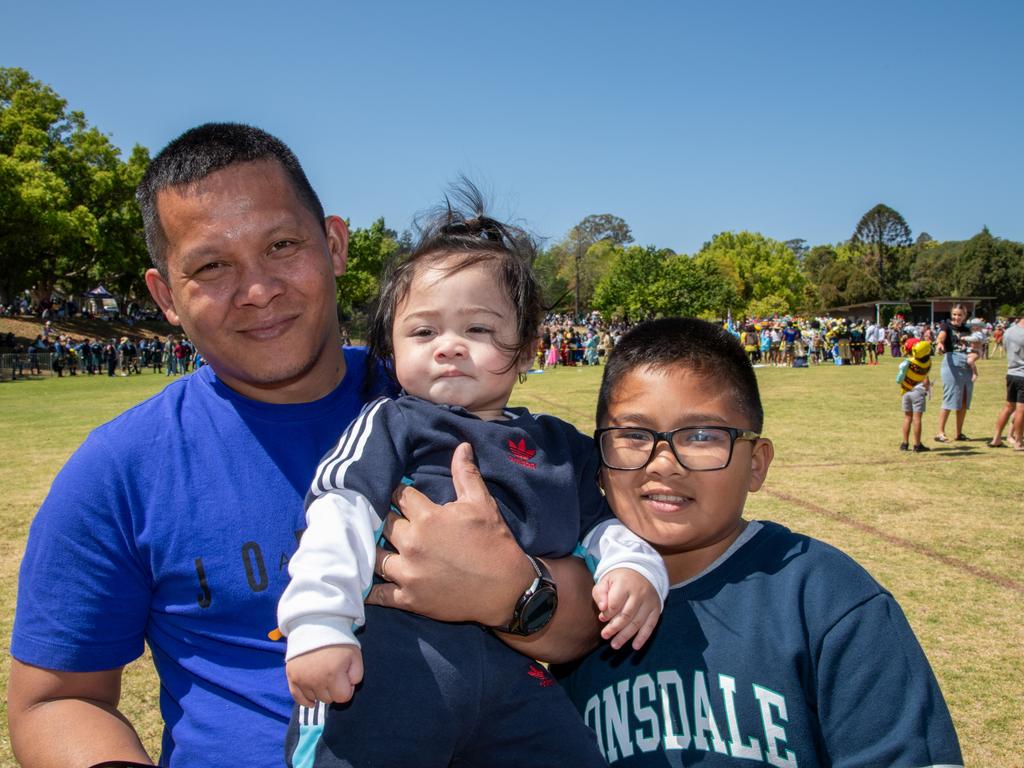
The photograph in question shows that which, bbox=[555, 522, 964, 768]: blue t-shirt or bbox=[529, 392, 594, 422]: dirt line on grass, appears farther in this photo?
bbox=[529, 392, 594, 422]: dirt line on grass

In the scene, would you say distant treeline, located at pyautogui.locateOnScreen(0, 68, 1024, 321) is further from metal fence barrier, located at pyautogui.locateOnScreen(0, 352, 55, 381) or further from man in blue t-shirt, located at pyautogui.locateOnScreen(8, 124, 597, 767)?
metal fence barrier, located at pyautogui.locateOnScreen(0, 352, 55, 381)

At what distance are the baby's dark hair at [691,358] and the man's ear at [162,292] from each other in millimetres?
1275

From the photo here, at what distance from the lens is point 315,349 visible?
2184 mm

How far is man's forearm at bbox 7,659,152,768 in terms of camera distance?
1.70 meters

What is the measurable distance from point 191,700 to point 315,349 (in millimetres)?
955

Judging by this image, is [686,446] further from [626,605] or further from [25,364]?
[25,364]

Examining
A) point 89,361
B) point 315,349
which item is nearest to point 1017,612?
point 315,349

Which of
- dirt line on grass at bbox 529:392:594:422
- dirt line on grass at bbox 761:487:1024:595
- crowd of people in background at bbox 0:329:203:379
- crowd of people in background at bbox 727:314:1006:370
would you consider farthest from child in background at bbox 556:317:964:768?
crowd of people in background at bbox 0:329:203:379

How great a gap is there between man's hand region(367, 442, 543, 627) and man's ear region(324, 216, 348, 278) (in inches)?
35.6

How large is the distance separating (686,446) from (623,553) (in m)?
0.33

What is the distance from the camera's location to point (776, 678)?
1786 millimetres

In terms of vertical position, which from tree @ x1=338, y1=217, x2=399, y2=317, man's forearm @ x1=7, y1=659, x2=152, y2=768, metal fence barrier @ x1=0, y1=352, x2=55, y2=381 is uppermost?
tree @ x1=338, y1=217, x2=399, y2=317

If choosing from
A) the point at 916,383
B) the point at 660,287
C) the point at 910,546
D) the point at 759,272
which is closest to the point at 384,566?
the point at 910,546

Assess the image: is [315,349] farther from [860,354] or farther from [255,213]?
[860,354]
